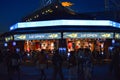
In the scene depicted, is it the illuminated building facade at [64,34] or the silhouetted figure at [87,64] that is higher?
the illuminated building facade at [64,34]

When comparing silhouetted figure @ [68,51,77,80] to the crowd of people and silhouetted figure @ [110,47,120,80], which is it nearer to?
the crowd of people

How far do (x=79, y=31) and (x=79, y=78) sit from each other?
19.5 metres

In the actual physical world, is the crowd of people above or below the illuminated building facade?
below

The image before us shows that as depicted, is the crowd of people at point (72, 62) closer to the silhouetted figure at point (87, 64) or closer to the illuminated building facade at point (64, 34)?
the silhouetted figure at point (87, 64)

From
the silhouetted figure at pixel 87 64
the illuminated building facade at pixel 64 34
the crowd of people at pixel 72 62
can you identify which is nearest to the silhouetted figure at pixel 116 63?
the crowd of people at pixel 72 62

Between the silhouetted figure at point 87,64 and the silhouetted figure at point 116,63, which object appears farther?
the silhouetted figure at point 116,63

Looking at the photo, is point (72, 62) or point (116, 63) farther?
point (116, 63)

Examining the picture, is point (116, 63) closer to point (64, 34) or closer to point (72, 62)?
point (72, 62)

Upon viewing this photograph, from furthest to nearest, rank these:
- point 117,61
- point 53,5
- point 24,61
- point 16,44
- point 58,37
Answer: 1. point 53,5
2. point 16,44
3. point 58,37
4. point 24,61
5. point 117,61

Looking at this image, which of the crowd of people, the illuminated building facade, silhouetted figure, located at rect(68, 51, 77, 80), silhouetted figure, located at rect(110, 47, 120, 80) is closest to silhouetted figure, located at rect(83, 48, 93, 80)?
the crowd of people

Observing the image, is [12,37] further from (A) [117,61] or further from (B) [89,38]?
(A) [117,61]

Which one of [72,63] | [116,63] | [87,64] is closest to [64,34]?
[116,63]

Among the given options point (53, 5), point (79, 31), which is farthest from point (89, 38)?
point (53, 5)

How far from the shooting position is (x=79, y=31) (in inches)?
1620
